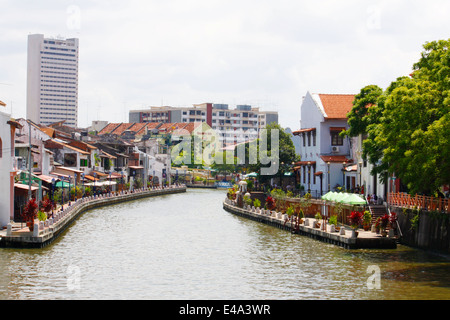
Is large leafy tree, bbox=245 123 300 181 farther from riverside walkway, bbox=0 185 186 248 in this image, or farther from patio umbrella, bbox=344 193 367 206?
patio umbrella, bbox=344 193 367 206

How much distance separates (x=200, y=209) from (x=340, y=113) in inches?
865

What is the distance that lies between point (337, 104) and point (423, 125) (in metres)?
34.8

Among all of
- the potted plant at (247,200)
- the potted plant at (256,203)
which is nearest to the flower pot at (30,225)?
the potted plant at (256,203)

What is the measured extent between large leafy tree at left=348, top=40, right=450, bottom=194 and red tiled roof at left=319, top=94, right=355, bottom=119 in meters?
29.6

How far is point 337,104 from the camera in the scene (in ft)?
233

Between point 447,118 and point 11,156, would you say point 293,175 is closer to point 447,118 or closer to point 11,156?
point 11,156

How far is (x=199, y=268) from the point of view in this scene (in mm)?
35656

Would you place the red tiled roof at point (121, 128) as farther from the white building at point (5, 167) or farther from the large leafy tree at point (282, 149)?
the white building at point (5, 167)

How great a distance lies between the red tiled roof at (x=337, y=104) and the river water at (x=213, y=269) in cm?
2012

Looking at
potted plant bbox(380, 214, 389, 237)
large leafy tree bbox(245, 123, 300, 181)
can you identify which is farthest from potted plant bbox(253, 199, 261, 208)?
potted plant bbox(380, 214, 389, 237)

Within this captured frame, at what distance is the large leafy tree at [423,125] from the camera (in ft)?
111
